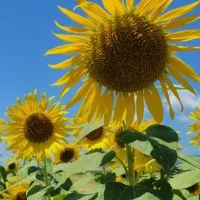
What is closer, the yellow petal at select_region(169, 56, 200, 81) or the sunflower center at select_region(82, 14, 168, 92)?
the sunflower center at select_region(82, 14, 168, 92)

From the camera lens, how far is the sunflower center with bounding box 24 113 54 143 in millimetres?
8328

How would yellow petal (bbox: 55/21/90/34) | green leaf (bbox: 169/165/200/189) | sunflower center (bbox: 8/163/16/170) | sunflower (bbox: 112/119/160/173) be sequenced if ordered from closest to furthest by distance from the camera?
green leaf (bbox: 169/165/200/189), yellow petal (bbox: 55/21/90/34), sunflower (bbox: 112/119/160/173), sunflower center (bbox: 8/163/16/170)

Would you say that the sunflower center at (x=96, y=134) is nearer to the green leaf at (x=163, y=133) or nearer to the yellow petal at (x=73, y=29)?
the yellow petal at (x=73, y=29)

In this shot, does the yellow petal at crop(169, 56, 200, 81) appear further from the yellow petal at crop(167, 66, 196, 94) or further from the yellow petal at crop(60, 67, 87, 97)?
the yellow petal at crop(60, 67, 87, 97)

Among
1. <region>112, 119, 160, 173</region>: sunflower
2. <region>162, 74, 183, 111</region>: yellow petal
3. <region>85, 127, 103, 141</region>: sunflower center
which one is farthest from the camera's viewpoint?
<region>85, 127, 103, 141</region>: sunflower center

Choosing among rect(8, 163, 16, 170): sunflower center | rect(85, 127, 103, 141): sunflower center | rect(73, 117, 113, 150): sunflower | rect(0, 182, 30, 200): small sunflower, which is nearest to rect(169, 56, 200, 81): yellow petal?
rect(73, 117, 113, 150): sunflower

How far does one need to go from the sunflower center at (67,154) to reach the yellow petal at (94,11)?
20.0 ft

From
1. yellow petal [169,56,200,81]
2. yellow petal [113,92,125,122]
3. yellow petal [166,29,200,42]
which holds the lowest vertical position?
yellow petal [113,92,125,122]

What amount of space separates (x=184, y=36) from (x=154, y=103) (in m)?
0.68

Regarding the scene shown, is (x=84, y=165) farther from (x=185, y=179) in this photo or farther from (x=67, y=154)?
(x=67, y=154)

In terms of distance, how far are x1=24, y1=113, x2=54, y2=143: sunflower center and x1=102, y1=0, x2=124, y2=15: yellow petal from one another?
4.34m

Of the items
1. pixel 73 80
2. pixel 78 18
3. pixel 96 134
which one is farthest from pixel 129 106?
pixel 96 134

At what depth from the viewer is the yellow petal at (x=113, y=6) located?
4.15 m

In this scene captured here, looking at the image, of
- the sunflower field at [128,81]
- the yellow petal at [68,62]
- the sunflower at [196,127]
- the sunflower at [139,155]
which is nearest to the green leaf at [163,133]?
the sunflower field at [128,81]
